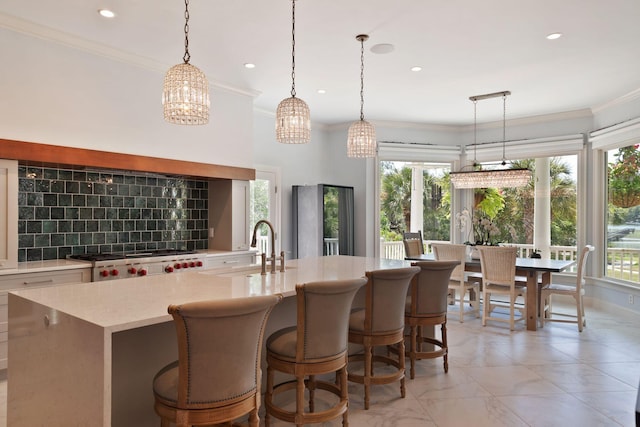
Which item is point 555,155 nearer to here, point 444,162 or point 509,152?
point 509,152

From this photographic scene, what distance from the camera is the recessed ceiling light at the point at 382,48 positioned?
3834mm

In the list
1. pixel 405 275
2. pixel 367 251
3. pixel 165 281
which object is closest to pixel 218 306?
pixel 165 281

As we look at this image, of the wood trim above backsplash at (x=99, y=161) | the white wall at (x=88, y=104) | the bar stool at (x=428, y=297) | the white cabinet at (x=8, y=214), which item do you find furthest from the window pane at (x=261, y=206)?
the bar stool at (x=428, y=297)

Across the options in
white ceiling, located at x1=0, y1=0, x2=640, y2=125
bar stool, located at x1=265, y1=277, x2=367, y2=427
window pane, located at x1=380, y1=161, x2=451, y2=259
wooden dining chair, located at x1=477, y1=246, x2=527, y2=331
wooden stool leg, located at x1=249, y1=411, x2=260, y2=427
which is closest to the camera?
wooden stool leg, located at x1=249, y1=411, x2=260, y2=427

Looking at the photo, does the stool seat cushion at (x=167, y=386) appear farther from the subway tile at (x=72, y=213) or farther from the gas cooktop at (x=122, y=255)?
the subway tile at (x=72, y=213)

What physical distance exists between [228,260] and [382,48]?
2805 mm

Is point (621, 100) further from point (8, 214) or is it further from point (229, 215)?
point (8, 214)

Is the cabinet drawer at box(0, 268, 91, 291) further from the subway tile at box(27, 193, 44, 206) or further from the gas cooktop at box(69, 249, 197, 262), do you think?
the subway tile at box(27, 193, 44, 206)

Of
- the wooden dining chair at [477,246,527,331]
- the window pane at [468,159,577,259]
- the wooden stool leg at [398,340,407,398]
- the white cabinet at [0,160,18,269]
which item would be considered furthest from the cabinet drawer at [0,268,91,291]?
the window pane at [468,159,577,259]

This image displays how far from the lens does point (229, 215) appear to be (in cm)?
508

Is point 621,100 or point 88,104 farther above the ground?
point 621,100

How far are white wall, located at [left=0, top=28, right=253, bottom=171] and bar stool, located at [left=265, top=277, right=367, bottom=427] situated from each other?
2709mm

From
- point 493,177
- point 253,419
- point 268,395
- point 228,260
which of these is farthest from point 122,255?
point 493,177

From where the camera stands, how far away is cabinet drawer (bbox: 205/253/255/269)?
4754 millimetres
